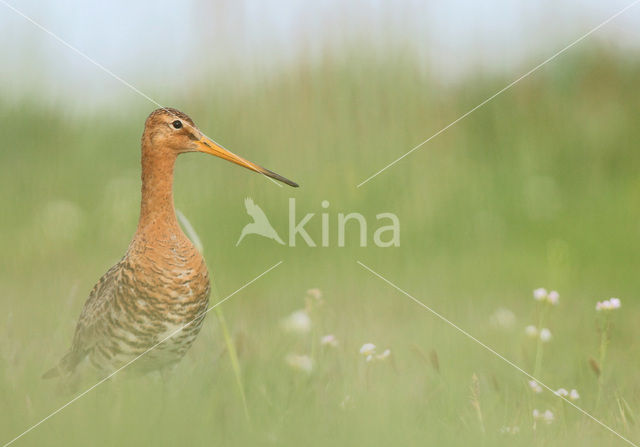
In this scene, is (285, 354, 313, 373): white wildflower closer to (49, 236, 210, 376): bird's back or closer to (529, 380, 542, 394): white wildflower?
(49, 236, 210, 376): bird's back

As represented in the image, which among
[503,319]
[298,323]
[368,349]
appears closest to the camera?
[368,349]

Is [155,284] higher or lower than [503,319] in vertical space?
higher

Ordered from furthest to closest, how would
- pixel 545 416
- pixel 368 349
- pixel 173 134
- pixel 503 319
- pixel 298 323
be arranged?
pixel 503 319
pixel 298 323
pixel 368 349
pixel 173 134
pixel 545 416

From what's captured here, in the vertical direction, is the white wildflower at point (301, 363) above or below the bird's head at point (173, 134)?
below

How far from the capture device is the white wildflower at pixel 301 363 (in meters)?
4.69

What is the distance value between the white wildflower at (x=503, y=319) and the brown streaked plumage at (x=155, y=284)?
1.77 metres

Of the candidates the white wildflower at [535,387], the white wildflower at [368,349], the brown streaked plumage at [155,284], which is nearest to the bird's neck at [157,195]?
the brown streaked plumage at [155,284]

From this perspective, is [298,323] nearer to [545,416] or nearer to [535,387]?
[535,387]

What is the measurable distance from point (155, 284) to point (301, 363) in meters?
0.85

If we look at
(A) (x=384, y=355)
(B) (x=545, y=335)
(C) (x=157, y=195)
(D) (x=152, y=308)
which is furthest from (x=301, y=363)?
(B) (x=545, y=335)

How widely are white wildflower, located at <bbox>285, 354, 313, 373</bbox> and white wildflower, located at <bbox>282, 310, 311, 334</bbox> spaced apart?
1.09ft

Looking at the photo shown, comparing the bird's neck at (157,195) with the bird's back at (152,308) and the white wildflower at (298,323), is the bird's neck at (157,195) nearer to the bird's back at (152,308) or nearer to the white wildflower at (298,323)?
the bird's back at (152,308)

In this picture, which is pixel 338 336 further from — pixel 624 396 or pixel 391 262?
pixel 624 396

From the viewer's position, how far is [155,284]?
182 inches
